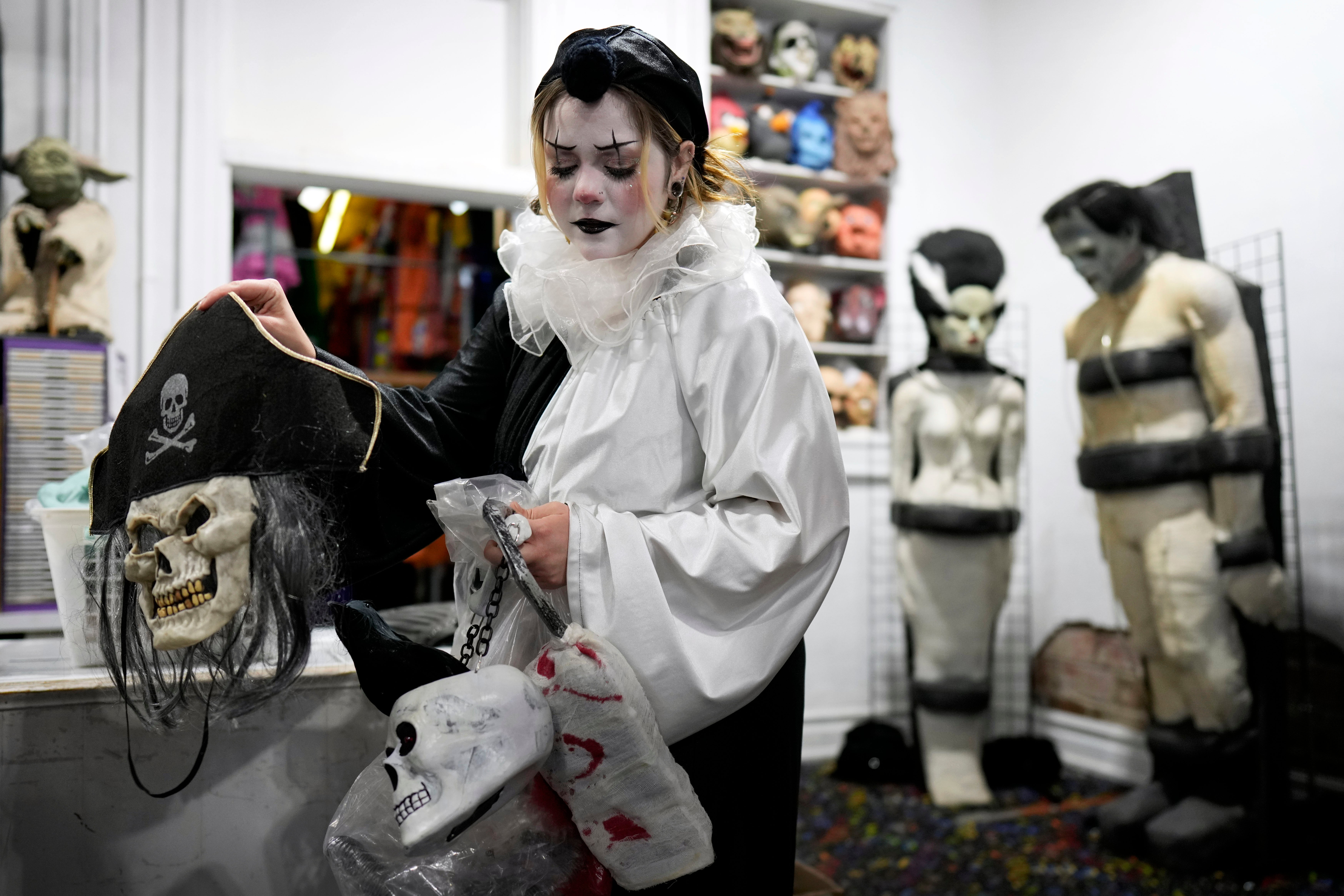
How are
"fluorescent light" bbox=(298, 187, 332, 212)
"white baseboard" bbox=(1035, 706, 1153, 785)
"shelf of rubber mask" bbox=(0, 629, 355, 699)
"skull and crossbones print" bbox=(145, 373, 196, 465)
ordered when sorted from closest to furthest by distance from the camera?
"skull and crossbones print" bbox=(145, 373, 196, 465)
"shelf of rubber mask" bbox=(0, 629, 355, 699)
"white baseboard" bbox=(1035, 706, 1153, 785)
"fluorescent light" bbox=(298, 187, 332, 212)

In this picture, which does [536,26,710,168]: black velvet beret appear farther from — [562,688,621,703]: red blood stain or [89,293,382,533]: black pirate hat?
[562,688,621,703]: red blood stain

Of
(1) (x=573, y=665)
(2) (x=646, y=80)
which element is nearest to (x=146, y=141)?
(2) (x=646, y=80)

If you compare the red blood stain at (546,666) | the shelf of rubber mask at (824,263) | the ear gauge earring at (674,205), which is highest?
the shelf of rubber mask at (824,263)

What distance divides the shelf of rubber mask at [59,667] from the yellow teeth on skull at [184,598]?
171mm

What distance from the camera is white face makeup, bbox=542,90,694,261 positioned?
3.61 ft

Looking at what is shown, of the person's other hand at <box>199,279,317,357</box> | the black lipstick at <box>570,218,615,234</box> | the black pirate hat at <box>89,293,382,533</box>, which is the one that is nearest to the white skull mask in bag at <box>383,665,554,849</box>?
the black pirate hat at <box>89,293,382,533</box>

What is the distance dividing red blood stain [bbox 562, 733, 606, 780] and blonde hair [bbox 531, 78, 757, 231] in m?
0.58

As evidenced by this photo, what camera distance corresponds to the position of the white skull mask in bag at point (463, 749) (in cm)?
88

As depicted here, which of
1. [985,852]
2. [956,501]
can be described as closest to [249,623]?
[985,852]

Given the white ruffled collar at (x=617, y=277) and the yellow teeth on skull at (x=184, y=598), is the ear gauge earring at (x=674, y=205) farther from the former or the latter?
the yellow teeth on skull at (x=184, y=598)

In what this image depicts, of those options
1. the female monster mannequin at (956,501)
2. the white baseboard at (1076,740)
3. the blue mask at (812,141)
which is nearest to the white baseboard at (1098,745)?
the white baseboard at (1076,740)

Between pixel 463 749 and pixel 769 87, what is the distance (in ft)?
13.0

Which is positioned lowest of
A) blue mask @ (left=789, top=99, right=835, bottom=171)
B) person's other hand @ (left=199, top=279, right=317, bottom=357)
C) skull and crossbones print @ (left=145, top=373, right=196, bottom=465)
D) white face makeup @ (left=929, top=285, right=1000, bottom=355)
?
skull and crossbones print @ (left=145, top=373, right=196, bottom=465)

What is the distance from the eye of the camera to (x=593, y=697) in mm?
938
